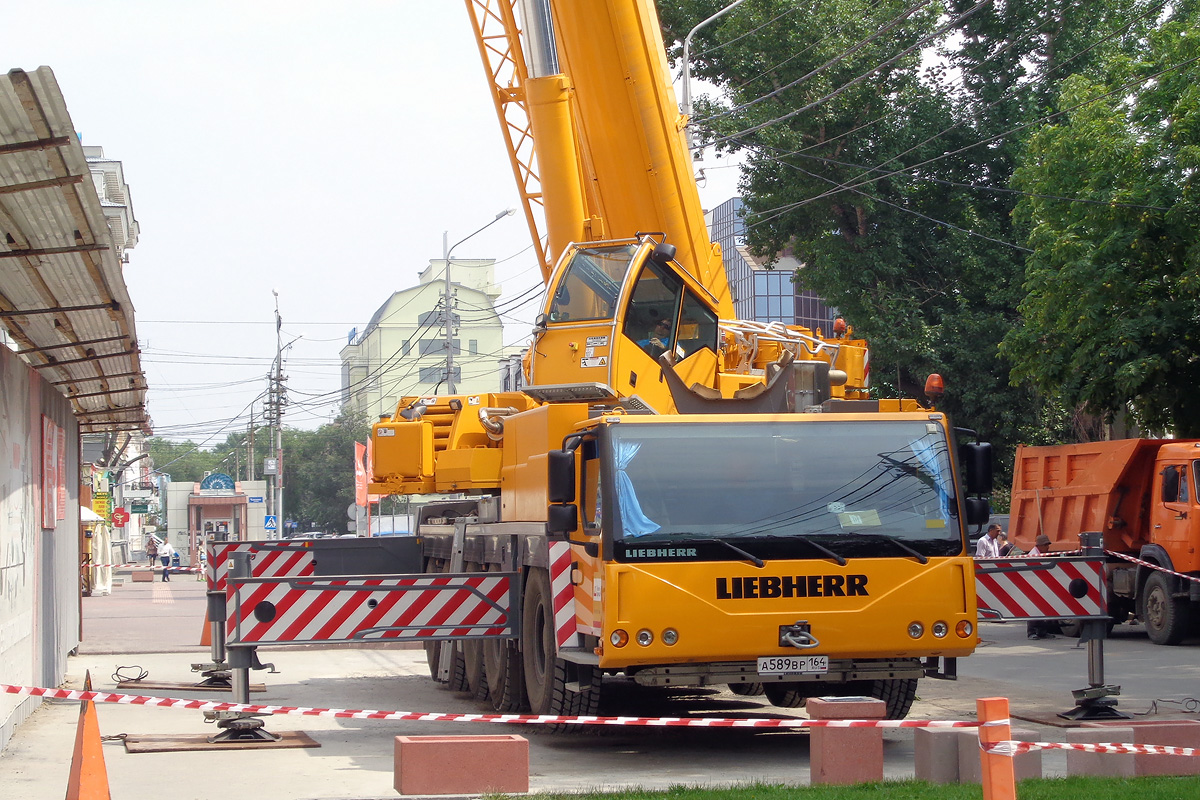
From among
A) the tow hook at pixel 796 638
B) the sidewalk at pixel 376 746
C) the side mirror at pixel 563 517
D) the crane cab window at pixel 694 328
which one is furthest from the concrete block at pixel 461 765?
the crane cab window at pixel 694 328

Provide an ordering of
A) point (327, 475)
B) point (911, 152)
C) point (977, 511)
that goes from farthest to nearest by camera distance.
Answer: point (327, 475), point (911, 152), point (977, 511)

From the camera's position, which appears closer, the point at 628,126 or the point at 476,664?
the point at 628,126

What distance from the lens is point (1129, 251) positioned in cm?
2123

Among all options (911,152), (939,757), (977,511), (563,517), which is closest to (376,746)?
(563,517)

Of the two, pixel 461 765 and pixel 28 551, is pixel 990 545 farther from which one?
pixel 461 765

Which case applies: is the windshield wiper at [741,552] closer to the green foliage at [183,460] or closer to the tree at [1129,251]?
the tree at [1129,251]

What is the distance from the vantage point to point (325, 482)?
99.1m

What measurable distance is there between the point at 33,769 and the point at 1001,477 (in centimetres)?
2838

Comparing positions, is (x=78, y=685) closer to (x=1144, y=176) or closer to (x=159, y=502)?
(x=1144, y=176)

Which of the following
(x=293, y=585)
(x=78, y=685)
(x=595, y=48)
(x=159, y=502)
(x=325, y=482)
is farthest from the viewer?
(x=159, y=502)

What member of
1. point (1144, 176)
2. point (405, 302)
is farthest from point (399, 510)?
point (1144, 176)

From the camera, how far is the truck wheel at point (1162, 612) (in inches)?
→ 744

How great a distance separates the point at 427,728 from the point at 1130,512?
41.9 ft

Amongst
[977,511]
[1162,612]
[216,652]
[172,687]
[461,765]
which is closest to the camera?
[461,765]
